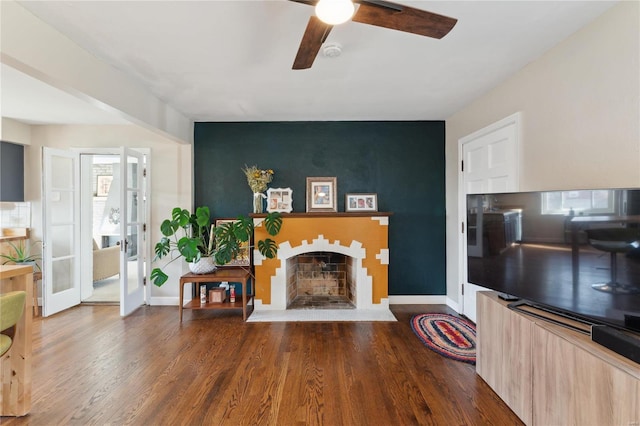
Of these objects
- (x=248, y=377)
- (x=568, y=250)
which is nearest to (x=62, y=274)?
(x=248, y=377)

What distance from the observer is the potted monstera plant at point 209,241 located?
339cm

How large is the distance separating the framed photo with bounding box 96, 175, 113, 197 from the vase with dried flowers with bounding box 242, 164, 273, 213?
4.74m

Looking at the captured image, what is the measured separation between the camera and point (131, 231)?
366 centimetres

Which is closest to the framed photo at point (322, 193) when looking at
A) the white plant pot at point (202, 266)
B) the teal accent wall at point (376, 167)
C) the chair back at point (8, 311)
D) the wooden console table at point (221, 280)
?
the teal accent wall at point (376, 167)

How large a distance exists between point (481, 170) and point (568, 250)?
1.70 m

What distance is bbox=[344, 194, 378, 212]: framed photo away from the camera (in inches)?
152

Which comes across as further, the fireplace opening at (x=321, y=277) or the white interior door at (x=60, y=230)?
the fireplace opening at (x=321, y=277)

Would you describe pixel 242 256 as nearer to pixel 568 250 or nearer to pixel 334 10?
pixel 334 10

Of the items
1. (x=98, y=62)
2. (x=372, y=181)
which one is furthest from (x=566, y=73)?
(x=98, y=62)

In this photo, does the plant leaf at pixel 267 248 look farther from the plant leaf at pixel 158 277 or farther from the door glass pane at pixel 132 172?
the door glass pane at pixel 132 172

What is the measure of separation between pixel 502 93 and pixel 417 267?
2.26 metres

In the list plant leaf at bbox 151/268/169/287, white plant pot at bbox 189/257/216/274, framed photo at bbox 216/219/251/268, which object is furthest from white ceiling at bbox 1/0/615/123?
plant leaf at bbox 151/268/169/287

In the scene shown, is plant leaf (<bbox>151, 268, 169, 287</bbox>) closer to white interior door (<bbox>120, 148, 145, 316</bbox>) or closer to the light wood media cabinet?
white interior door (<bbox>120, 148, 145, 316</bbox>)

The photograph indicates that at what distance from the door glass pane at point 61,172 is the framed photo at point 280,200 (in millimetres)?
2594
